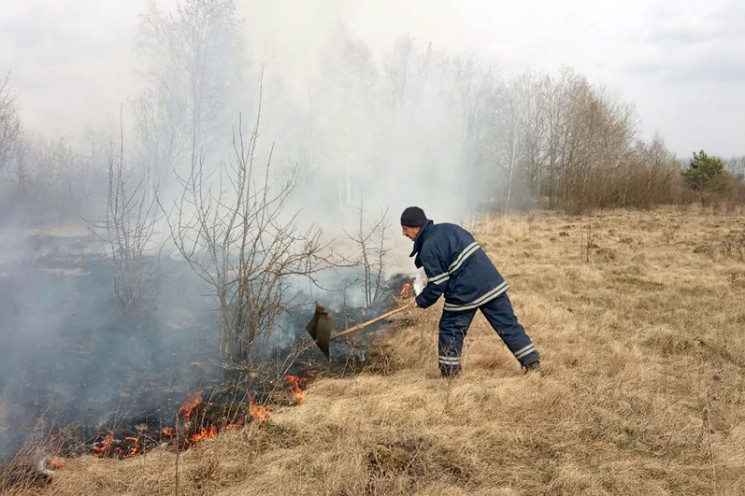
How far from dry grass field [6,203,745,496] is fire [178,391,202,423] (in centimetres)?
68

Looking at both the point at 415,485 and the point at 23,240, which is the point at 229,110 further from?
the point at 415,485

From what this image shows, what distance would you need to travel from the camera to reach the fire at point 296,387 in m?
4.21

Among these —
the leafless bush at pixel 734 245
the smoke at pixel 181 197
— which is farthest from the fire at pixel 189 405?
the leafless bush at pixel 734 245

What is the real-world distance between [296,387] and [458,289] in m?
1.83

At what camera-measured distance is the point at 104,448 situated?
3.45m

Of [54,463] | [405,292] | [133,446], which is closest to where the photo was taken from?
[54,463]

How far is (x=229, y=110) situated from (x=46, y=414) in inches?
397

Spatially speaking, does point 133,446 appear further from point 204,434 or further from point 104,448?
point 204,434

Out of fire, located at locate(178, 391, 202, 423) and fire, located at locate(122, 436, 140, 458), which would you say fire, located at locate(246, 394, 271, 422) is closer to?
fire, located at locate(178, 391, 202, 423)

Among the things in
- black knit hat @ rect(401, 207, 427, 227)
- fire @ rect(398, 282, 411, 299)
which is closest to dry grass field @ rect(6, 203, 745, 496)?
fire @ rect(398, 282, 411, 299)

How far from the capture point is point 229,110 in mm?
12633

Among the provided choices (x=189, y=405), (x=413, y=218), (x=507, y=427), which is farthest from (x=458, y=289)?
(x=189, y=405)

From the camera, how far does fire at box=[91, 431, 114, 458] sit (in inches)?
135

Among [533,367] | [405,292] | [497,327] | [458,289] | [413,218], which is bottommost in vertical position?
[533,367]
